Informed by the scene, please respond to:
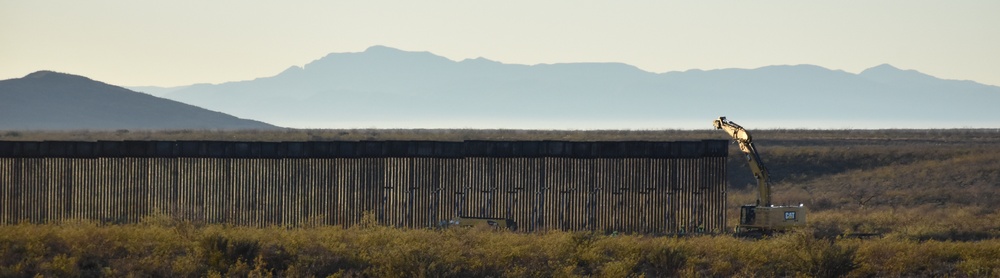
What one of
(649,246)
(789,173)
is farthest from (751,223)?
(789,173)

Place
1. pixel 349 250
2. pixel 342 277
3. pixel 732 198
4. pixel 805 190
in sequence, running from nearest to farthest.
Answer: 1. pixel 342 277
2. pixel 349 250
3. pixel 732 198
4. pixel 805 190

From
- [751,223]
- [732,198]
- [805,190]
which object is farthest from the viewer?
[805,190]

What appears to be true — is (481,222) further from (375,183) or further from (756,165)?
(756,165)

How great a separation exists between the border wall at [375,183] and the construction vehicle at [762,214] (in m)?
0.64

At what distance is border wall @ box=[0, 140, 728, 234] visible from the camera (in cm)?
2833

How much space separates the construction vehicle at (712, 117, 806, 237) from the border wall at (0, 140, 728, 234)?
640 mm

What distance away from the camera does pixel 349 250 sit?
2116 cm

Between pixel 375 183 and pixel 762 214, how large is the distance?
27.3ft

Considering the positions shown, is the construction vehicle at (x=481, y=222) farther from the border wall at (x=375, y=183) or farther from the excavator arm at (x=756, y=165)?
the excavator arm at (x=756, y=165)

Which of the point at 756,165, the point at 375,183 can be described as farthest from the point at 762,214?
the point at 375,183

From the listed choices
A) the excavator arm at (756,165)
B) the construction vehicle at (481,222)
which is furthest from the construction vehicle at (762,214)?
the construction vehicle at (481,222)

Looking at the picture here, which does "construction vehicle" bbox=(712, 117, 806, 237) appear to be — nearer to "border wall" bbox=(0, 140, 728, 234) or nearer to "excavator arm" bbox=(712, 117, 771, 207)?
"excavator arm" bbox=(712, 117, 771, 207)

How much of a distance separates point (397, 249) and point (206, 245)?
302cm

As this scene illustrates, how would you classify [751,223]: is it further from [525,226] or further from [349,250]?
[349,250]
